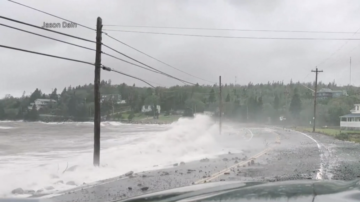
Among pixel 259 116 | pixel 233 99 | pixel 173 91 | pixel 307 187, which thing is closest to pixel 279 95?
pixel 259 116

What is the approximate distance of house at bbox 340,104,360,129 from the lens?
6675 centimetres

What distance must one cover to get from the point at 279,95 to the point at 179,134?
87593mm

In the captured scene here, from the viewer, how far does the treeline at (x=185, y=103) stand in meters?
47.2

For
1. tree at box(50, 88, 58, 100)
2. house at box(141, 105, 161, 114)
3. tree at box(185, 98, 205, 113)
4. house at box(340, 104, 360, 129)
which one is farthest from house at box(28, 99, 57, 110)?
house at box(340, 104, 360, 129)

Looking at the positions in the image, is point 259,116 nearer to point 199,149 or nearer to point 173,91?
point 173,91

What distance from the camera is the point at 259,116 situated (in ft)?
354

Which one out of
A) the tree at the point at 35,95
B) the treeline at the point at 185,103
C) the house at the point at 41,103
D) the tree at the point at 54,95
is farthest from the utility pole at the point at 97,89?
the tree at the point at 54,95

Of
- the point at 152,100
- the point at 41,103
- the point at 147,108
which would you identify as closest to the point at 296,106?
the point at 147,108

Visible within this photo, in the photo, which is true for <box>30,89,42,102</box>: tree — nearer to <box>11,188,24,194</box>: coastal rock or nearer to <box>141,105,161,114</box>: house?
<box>141,105,161,114</box>: house

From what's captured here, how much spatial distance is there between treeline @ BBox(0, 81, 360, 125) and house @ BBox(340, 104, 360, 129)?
300cm

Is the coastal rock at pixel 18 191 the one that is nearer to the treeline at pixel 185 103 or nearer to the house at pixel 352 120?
the treeline at pixel 185 103

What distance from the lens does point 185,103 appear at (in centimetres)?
4841

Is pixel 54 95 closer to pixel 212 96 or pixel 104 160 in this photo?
pixel 212 96

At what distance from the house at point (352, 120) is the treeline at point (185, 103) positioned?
300cm
